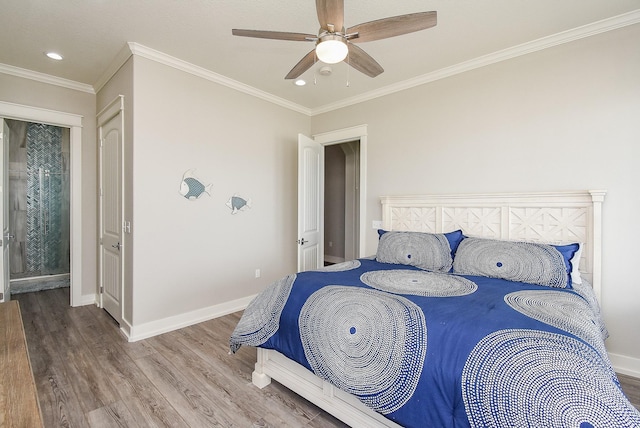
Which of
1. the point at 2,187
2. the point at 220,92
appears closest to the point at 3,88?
the point at 2,187

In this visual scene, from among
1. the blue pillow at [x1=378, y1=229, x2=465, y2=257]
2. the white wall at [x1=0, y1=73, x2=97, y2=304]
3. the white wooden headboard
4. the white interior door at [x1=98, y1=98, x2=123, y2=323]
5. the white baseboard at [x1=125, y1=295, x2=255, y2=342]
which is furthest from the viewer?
the white wall at [x1=0, y1=73, x2=97, y2=304]

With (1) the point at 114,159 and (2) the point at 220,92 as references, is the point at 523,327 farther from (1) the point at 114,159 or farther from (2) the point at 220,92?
(1) the point at 114,159

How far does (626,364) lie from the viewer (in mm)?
2318

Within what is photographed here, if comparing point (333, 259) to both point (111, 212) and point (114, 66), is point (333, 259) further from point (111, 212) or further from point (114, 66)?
point (114, 66)

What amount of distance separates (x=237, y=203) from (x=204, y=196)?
430 mm

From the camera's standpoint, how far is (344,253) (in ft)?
21.0

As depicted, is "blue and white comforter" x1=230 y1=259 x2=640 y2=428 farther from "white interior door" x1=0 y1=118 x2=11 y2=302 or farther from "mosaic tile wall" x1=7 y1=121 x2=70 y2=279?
"mosaic tile wall" x1=7 y1=121 x2=70 y2=279

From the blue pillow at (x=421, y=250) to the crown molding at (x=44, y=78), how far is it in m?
4.06

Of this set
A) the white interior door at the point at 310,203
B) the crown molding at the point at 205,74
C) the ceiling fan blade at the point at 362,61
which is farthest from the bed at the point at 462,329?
the crown molding at the point at 205,74

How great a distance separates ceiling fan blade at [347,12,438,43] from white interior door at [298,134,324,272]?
193 cm

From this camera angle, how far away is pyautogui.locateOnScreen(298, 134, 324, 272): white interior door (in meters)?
3.71

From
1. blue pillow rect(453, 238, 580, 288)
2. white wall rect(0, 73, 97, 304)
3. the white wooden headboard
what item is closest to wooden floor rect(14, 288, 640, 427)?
white wall rect(0, 73, 97, 304)

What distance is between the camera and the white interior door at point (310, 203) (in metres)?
3.71

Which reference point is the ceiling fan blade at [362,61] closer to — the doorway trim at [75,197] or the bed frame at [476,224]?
the bed frame at [476,224]
